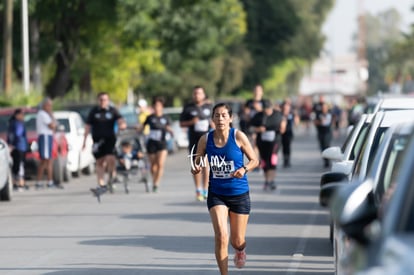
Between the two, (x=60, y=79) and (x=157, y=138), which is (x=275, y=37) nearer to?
(x=60, y=79)

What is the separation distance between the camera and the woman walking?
22281mm

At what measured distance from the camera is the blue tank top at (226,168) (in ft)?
Result: 36.1

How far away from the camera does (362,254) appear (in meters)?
5.93

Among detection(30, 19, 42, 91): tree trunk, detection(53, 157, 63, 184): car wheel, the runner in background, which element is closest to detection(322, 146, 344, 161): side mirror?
the runner in background

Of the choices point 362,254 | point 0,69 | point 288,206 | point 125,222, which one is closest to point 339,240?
point 362,254

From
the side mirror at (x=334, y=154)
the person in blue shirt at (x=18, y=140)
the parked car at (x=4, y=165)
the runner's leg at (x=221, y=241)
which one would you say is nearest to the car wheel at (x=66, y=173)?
the person in blue shirt at (x=18, y=140)

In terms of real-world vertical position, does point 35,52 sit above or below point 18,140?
above

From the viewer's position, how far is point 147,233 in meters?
16.0

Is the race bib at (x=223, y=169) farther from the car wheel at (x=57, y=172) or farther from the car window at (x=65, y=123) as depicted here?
the car window at (x=65, y=123)

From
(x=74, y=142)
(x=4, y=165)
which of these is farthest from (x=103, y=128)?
(x=74, y=142)

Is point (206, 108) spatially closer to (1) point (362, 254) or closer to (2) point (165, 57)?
(1) point (362, 254)

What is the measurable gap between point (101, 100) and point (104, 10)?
25.9 m

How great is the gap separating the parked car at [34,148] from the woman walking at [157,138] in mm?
3192

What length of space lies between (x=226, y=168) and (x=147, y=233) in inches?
201
